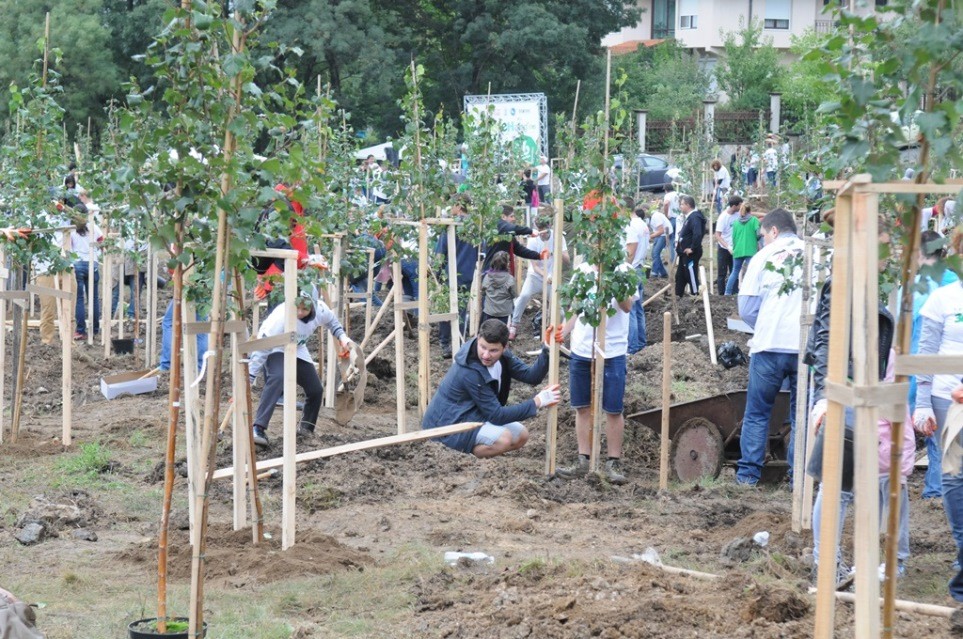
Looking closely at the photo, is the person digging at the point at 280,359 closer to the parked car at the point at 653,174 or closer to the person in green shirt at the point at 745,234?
the person in green shirt at the point at 745,234

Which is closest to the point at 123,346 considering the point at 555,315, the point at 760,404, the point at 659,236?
the point at 555,315

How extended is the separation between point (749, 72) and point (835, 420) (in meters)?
48.3

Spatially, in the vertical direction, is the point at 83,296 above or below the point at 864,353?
below

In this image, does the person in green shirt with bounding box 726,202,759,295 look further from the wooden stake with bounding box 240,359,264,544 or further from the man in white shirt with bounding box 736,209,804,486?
the wooden stake with bounding box 240,359,264,544

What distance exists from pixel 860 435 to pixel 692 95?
148ft

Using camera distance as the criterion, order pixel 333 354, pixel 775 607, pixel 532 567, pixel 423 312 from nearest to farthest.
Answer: pixel 775 607, pixel 532 567, pixel 423 312, pixel 333 354

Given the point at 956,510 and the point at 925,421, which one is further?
the point at 925,421

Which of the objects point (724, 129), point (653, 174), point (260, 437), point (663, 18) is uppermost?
point (663, 18)

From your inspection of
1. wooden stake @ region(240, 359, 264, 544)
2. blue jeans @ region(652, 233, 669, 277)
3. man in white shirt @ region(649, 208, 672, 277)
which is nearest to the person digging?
wooden stake @ region(240, 359, 264, 544)

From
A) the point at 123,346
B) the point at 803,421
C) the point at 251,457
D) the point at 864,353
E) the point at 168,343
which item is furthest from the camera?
the point at 123,346

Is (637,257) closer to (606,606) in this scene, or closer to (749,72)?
(606,606)

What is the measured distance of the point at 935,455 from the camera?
827 cm

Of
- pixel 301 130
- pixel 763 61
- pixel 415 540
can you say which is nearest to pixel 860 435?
pixel 301 130

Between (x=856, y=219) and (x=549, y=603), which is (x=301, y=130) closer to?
(x=549, y=603)
